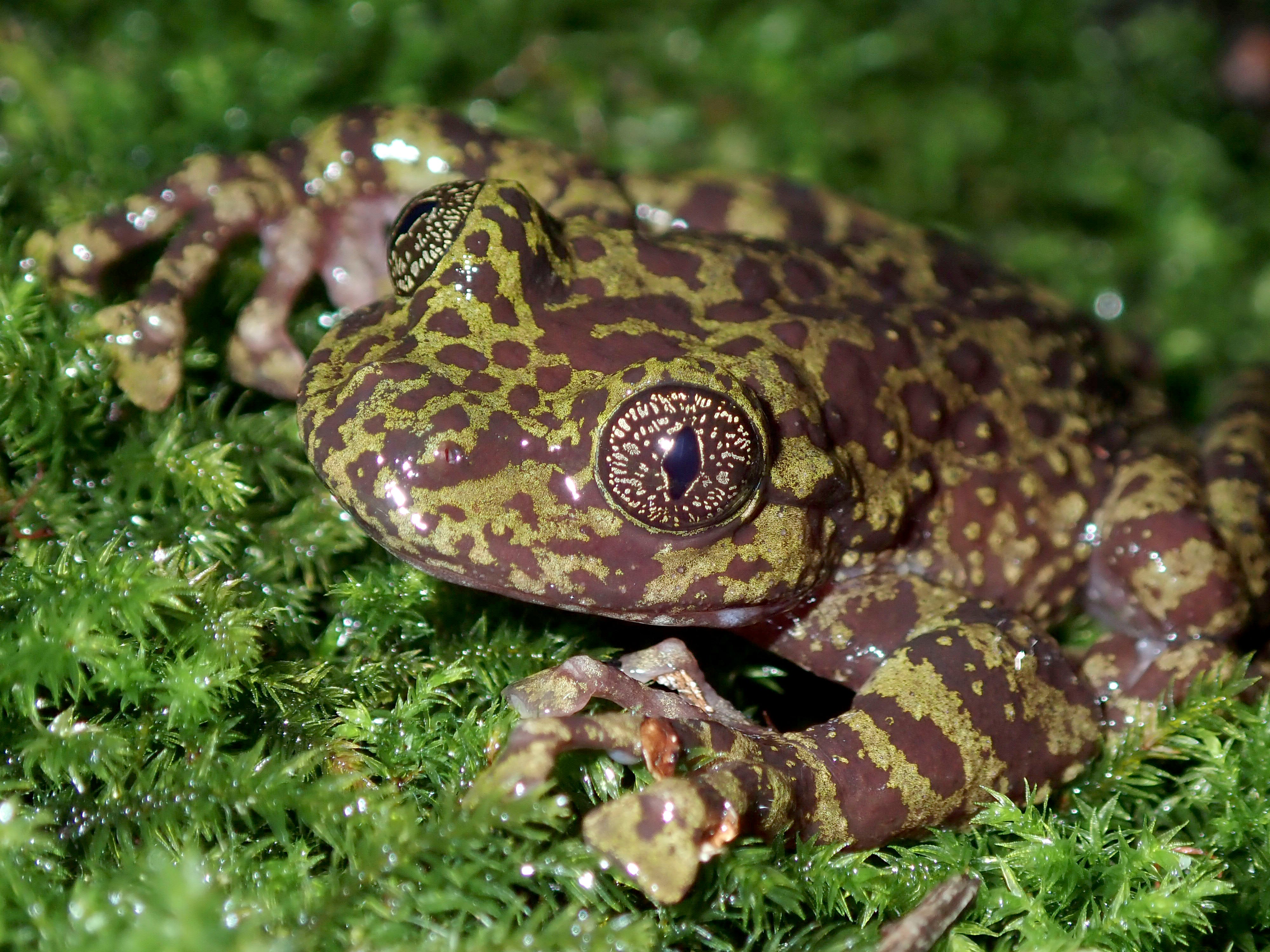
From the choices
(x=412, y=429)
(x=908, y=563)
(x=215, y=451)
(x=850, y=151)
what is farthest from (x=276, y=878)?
(x=850, y=151)

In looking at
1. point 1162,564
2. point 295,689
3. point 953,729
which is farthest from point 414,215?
point 1162,564

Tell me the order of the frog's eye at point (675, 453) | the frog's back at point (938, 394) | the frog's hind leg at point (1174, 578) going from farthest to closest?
the frog's hind leg at point (1174, 578) → the frog's back at point (938, 394) → the frog's eye at point (675, 453)

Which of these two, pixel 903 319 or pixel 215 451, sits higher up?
pixel 903 319

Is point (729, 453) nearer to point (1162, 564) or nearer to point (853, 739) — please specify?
point (853, 739)

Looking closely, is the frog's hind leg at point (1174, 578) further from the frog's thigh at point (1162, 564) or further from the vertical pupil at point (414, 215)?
the vertical pupil at point (414, 215)

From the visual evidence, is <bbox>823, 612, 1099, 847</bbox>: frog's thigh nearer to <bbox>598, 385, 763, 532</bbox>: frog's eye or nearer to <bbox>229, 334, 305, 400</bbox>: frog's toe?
<bbox>598, 385, 763, 532</bbox>: frog's eye

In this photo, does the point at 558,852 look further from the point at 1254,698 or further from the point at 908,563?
the point at 1254,698

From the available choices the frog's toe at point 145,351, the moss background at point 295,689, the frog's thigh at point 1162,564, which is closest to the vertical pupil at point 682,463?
the moss background at point 295,689
